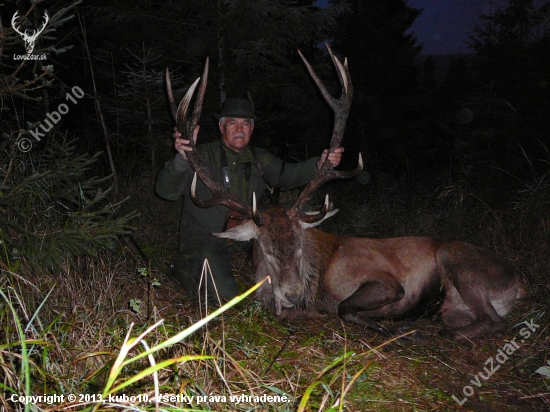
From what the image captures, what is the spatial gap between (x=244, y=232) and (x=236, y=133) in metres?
1.30

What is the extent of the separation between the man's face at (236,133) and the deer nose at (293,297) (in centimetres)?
200

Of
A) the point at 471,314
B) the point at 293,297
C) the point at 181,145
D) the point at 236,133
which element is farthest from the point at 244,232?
the point at 471,314

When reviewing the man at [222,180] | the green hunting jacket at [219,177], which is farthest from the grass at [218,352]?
the green hunting jacket at [219,177]

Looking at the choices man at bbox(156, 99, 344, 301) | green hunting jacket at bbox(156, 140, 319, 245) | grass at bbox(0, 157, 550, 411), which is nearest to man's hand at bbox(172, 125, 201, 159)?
man at bbox(156, 99, 344, 301)

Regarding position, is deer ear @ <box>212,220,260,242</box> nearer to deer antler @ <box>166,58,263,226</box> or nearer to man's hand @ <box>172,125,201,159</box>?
deer antler @ <box>166,58,263,226</box>

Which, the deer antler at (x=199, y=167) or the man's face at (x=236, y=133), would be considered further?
the man's face at (x=236, y=133)

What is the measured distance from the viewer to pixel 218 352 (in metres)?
2.47

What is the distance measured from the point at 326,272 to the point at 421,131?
1693 cm

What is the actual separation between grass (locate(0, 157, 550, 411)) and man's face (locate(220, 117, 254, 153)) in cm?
142

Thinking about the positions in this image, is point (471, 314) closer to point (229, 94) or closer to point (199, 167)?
point (199, 167)

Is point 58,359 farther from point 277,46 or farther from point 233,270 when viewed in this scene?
point 277,46

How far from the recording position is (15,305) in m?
2.92

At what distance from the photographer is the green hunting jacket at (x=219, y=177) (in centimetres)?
488

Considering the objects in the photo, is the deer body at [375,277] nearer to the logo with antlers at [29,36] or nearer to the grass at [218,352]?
the grass at [218,352]
